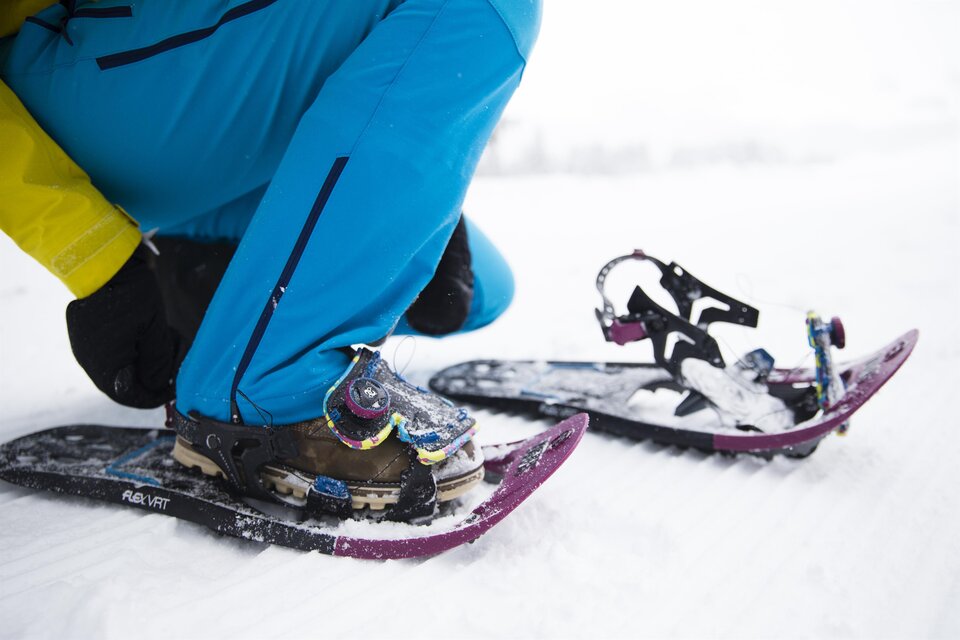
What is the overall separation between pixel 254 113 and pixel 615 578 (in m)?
1.05

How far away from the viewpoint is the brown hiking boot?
43.3 inches

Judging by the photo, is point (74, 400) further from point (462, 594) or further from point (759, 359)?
point (759, 359)

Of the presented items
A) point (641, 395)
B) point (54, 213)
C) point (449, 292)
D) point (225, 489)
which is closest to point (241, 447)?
point (225, 489)

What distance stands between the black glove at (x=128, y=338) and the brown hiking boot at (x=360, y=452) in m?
0.27

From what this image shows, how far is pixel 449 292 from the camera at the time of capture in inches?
77.5

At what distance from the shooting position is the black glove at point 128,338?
127cm

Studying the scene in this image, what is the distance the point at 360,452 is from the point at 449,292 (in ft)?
2.92

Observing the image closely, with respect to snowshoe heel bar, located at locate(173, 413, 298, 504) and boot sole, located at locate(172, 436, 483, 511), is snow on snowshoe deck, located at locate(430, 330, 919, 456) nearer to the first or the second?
boot sole, located at locate(172, 436, 483, 511)

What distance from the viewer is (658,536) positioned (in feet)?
3.87

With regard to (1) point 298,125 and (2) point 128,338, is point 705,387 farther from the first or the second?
(2) point 128,338

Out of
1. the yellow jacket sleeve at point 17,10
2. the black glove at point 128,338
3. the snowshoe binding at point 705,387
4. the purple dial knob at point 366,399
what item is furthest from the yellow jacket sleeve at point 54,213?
the snowshoe binding at point 705,387

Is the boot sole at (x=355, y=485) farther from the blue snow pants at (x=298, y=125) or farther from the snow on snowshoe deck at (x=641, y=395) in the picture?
the snow on snowshoe deck at (x=641, y=395)

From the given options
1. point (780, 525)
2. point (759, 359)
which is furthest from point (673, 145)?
point (780, 525)

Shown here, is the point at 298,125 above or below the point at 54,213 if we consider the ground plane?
above
